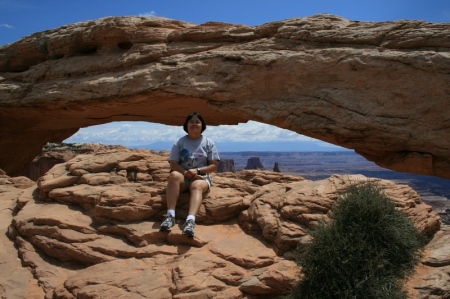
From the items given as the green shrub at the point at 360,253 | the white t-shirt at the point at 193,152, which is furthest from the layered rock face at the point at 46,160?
the green shrub at the point at 360,253

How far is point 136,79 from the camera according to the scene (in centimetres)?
1153

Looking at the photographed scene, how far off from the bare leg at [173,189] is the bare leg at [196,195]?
0.79ft

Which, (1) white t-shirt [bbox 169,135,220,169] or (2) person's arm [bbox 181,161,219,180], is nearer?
(2) person's arm [bbox 181,161,219,180]

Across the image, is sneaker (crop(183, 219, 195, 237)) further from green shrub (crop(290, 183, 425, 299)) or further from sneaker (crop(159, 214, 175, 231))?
green shrub (crop(290, 183, 425, 299))

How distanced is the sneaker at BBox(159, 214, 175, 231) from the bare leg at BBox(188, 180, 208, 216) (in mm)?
327

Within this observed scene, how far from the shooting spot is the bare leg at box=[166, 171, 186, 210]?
7.08 meters

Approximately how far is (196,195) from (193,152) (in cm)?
88

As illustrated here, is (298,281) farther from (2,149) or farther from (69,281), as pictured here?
(2,149)

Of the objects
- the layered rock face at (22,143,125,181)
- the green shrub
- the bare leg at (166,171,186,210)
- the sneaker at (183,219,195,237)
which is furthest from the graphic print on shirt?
the layered rock face at (22,143,125,181)

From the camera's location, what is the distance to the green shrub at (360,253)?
5.28 metres

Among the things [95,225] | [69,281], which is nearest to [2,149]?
[95,225]

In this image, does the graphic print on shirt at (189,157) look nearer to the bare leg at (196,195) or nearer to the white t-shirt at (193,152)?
the white t-shirt at (193,152)

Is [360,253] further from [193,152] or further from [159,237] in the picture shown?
[193,152]

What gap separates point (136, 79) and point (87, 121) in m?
4.84
